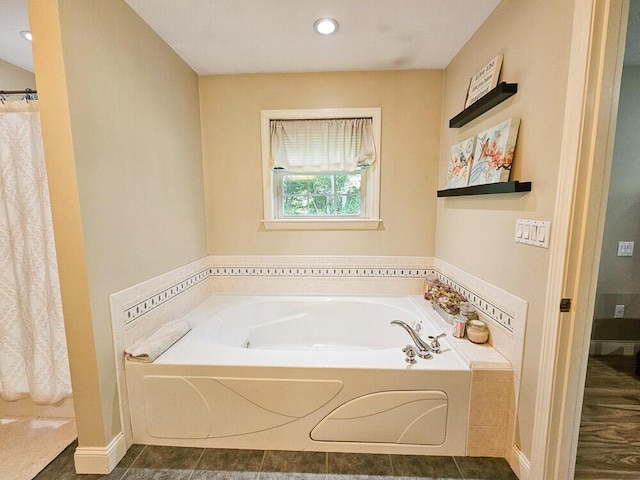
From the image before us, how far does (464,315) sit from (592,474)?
34.4 inches

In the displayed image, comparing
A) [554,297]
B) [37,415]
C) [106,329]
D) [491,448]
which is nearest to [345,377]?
[491,448]

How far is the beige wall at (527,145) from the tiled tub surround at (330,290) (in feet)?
0.27

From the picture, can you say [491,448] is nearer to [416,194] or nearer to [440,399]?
[440,399]

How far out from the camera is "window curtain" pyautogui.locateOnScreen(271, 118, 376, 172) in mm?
2213

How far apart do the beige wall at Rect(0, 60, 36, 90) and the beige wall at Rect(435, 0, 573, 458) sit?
3.05 meters

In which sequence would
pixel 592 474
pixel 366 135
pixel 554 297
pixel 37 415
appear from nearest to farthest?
pixel 554 297 → pixel 592 474 → pixel 37 415 → pixel 366 135

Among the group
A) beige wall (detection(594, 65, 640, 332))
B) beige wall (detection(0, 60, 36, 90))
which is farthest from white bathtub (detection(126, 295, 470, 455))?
beige wall (detection(0, 60, 36, 90))

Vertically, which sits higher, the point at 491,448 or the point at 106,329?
the point at 106,329

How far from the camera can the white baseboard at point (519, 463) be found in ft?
3.97

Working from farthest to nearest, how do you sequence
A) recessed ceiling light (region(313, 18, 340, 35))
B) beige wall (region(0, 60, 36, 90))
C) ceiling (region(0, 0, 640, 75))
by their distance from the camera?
beige wall (region(0, 60, 36, 90)) < recessed ceiling light (region(313, 18, 340, 35)) < ceiling (region(0, 0, 640, 75))

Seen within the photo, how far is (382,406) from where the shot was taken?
1369 millimetres

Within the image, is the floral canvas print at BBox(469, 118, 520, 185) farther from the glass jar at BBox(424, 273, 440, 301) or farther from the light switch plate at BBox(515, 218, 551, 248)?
the glass jar at BBox(424, 273, 440, 301)

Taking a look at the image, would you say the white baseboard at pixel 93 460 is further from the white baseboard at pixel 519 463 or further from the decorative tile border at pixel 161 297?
the white baseboard at pixel 519 463

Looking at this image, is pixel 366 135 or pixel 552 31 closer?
pixel 552 31
